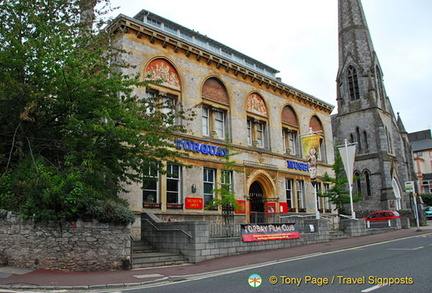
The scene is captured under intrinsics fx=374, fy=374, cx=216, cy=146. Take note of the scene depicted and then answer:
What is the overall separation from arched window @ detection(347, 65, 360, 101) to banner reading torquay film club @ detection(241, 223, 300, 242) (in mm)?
39145

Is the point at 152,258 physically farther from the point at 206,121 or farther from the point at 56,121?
the point at 206,121

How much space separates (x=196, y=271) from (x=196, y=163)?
10.5m

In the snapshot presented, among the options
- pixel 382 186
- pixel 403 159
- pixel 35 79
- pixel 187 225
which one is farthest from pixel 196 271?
pixel 403 159

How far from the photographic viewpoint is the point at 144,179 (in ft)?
53.6

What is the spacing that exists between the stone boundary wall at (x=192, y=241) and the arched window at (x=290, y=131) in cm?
1278

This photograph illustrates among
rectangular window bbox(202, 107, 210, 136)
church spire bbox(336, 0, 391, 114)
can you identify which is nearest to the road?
rectangular window bbox(202, 107, 210, 136)

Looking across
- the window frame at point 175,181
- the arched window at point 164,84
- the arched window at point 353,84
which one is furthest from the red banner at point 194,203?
the arched window at point 353,84

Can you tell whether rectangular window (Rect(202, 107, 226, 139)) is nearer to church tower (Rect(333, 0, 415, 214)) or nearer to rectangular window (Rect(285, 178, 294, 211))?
rectangular window (Rect(285, 178, 294, 211))

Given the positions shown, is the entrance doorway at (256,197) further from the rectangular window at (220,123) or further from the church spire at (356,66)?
the church spire at (356,66)

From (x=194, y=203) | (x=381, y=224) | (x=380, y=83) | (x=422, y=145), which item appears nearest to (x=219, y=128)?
(x=194, y=203)

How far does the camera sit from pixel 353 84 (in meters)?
54.1

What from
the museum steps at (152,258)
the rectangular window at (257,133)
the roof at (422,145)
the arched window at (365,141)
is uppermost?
the roof at (422,145)

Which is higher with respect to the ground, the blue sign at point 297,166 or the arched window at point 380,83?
the arched window at point 380,83

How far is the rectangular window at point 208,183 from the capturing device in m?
22.7
